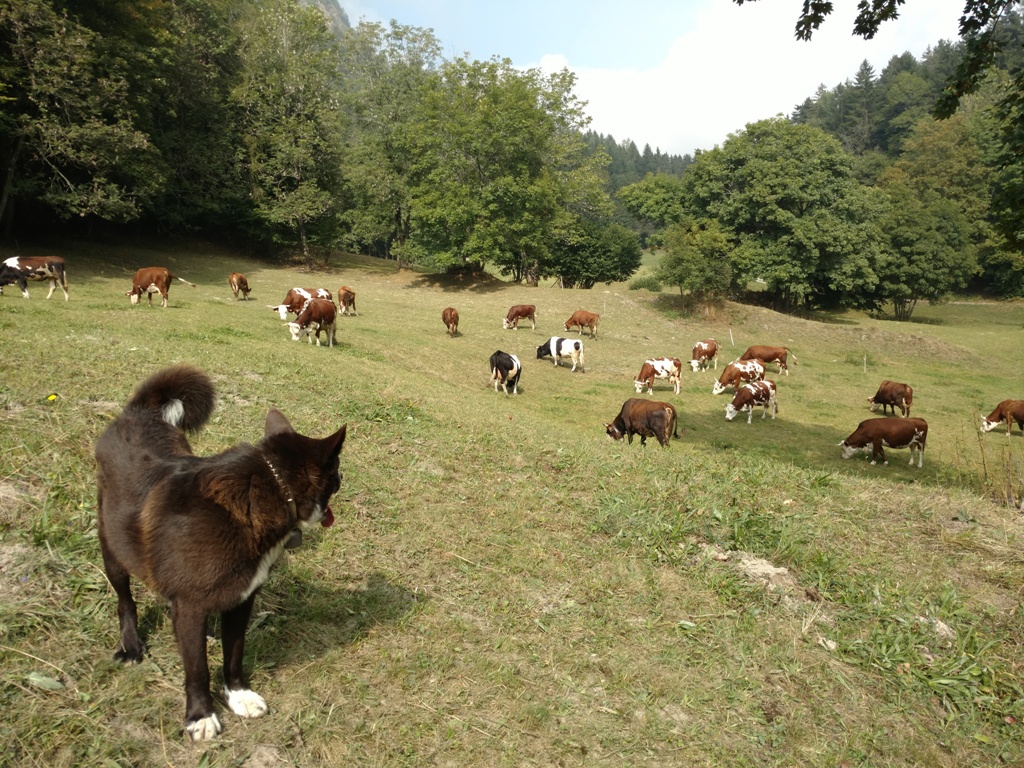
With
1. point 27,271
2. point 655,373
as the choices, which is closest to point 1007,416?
point 655,373

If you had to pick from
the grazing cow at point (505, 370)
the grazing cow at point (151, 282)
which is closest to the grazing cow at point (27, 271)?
the grazing cow at point (151, 282)

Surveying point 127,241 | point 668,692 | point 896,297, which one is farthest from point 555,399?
point 896,297

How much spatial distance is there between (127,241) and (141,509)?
39.3m

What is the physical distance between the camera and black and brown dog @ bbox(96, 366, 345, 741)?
9.60 ft

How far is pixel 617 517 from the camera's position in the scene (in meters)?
6.10

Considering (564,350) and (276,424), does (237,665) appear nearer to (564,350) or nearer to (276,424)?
(276,424)

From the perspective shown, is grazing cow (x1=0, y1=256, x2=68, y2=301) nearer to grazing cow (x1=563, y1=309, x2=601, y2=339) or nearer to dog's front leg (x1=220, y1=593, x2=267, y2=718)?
dog's front leg (x1=220, y1=593, x2=267, y2=718)

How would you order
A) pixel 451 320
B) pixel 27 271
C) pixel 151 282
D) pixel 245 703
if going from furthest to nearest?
pixel 451 320
pixel 151 282
pixel 27 271
pixel 245 703

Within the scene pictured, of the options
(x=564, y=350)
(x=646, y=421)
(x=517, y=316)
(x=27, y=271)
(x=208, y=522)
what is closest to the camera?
(x=208, y=522)

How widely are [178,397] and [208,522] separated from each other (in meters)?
1.13

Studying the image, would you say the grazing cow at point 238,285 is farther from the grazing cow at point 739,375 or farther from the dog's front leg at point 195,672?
the dog's front leg at point 195,672

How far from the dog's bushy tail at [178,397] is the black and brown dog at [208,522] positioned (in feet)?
1.08

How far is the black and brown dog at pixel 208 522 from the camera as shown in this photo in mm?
2926

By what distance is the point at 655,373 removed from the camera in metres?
22.7
